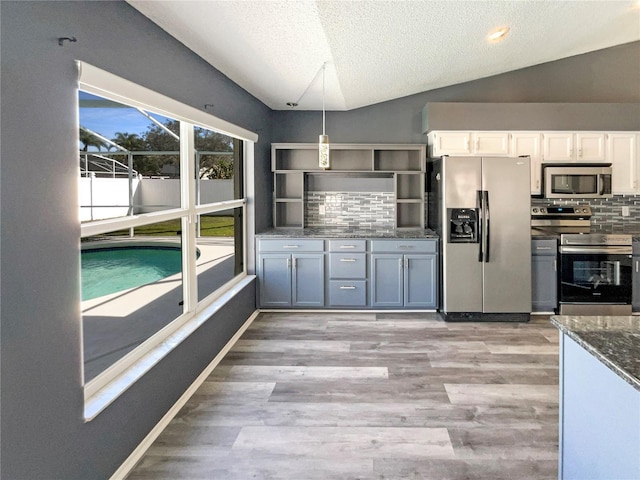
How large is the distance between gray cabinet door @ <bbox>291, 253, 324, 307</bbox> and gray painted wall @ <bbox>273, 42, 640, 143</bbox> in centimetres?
162

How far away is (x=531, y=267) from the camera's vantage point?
4637mm

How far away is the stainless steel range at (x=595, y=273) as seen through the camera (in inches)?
180

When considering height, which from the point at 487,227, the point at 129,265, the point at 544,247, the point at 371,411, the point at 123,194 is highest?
the point at 123,194

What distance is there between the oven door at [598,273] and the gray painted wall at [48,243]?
14.1 ft

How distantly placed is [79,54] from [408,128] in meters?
4.22

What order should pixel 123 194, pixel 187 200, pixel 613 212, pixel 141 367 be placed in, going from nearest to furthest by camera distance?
pixel 141 367 < pixel 187 200 < pixel 123 194 < pixel 613 212

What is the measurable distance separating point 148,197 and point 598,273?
5.03 m

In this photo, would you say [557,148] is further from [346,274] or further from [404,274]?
[346,274]

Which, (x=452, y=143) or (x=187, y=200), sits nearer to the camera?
(x=187, y=200)

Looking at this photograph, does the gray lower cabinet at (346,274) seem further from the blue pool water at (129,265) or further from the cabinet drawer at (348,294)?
the blue pool water at (129,265)

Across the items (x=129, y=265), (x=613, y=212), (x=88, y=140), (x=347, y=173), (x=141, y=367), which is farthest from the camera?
(x=129, y=265)

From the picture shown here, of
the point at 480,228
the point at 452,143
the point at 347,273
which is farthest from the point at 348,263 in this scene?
the point at 452,143

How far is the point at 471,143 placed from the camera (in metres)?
4.94

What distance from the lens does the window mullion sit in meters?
3.07
